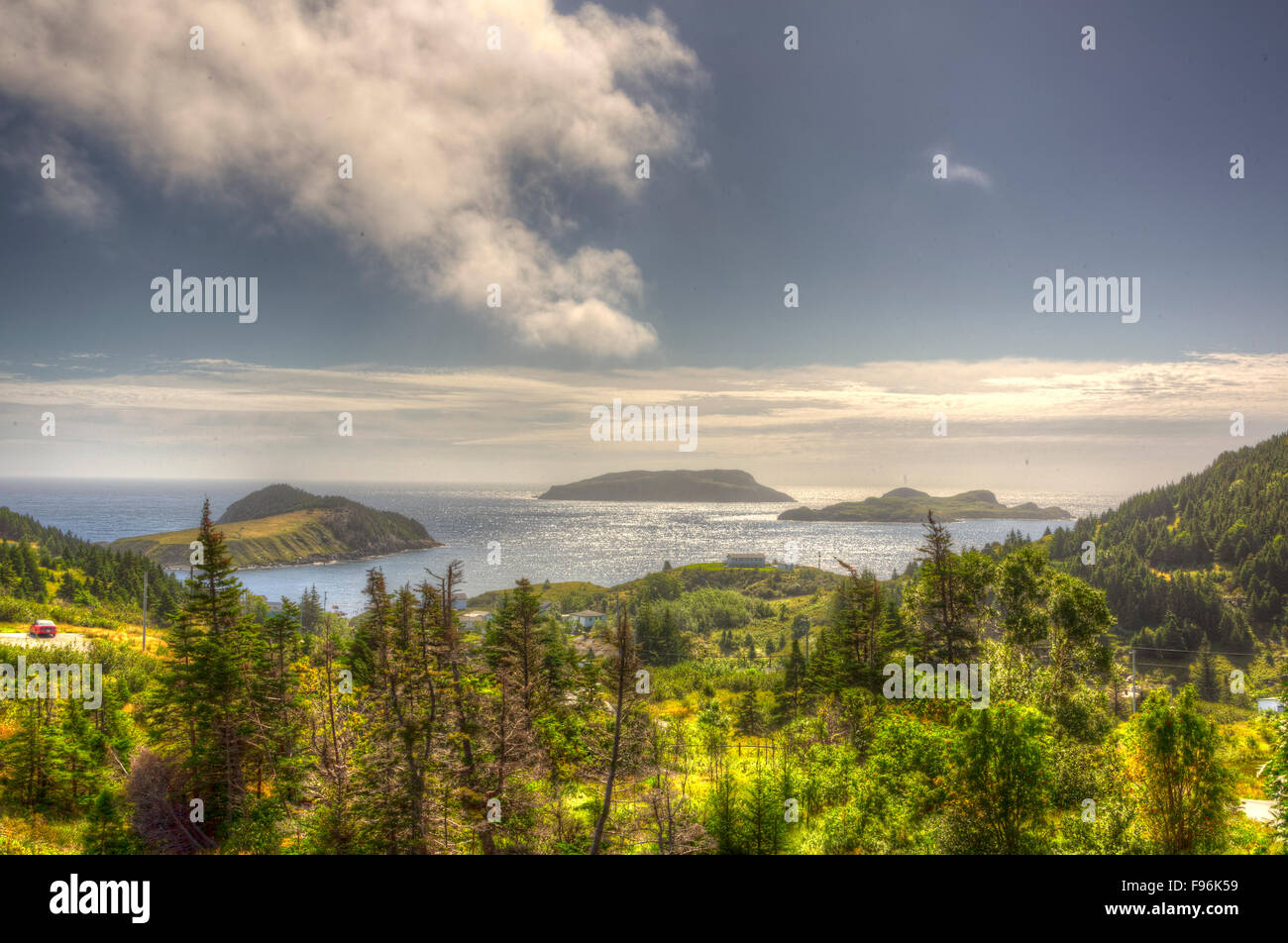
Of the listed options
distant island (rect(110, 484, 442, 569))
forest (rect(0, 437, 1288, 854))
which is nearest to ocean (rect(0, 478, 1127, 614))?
distant island (rect(110, 484, 442, 569))

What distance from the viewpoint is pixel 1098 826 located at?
44.4 feet

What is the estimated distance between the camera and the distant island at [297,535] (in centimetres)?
13400

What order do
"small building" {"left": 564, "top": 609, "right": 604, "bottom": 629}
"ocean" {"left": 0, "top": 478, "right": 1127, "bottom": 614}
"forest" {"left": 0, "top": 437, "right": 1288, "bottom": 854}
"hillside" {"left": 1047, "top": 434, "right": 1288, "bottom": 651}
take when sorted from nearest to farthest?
"forest" {"left": 0, "top": 437, "right": 1288, "bottom": 854}
"small building" {"left": 564, "top": 609, "right": 604, "bottom": 629}
"hillside" {"left": 1047, "top": 434, "right": 1288, "bottom": 651}
"ocean" {"left": 0, "top": 478, "right": 1127, "bottom": 614}

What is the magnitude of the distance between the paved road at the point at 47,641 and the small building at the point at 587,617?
53.6m

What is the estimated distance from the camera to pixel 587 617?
93.3m

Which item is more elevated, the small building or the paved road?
the paved road

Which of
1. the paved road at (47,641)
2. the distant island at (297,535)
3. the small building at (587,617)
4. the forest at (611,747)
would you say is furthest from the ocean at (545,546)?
the forest at (611,747)

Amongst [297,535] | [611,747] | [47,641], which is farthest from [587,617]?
[297,535]

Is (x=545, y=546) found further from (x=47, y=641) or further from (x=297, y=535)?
(x=47, y=641)

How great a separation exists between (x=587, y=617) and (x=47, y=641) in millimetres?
61926

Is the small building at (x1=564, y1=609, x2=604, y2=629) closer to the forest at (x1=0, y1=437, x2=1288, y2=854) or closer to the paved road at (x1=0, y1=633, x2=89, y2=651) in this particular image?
the paved road at (x1=0, y1=633, x2=89, y2=651)

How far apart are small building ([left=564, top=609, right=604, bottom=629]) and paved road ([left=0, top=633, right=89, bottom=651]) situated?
5363 cm

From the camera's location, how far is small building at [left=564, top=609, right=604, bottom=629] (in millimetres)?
87375
